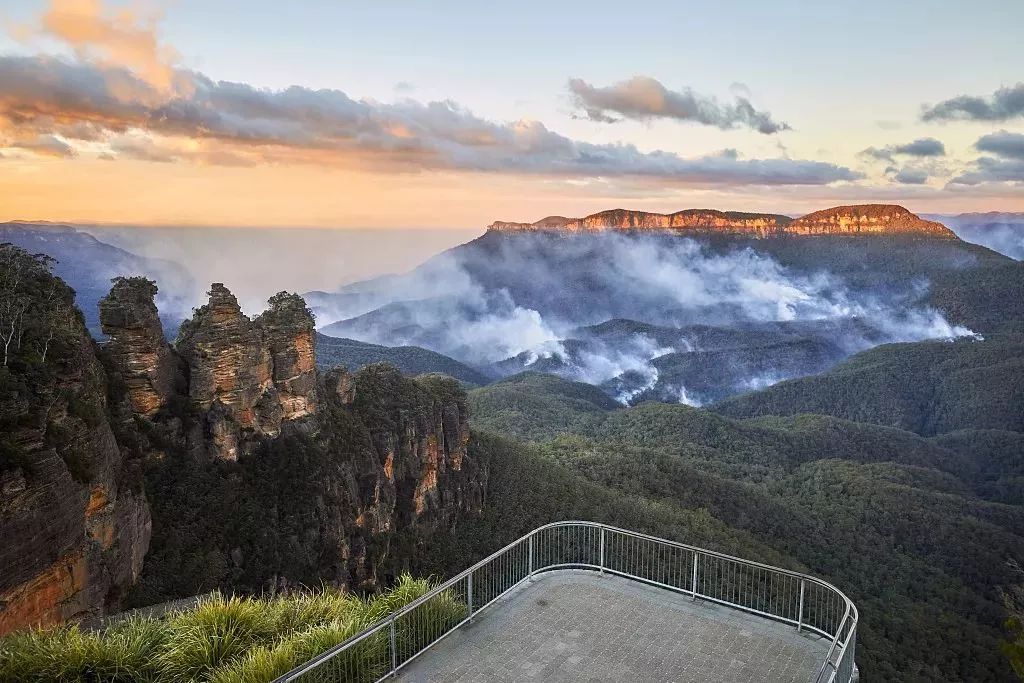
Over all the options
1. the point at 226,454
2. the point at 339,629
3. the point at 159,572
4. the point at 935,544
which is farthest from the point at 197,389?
the point at 935,544

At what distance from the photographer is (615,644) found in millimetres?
14141

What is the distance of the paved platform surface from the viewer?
512 inches

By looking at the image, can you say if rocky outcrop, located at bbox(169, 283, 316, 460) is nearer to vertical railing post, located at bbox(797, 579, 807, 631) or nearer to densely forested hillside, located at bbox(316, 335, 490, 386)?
vertical railing post, located at bbox(797, 579, 807, 631)

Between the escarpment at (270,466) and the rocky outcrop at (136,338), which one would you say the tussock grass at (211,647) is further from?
the rocky outcrop at (136,338)

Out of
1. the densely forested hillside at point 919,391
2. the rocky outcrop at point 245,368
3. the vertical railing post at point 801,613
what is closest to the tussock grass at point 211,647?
the vertical railing post at point 801,613

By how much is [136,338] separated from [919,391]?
627ft

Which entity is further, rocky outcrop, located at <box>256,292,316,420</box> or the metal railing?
rocky outcrop, located at <box>256,292,316,420</box>


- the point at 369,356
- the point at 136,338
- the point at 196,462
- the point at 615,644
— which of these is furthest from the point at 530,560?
the point at 369,356

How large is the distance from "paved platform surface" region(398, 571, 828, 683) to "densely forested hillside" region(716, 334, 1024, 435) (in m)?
165

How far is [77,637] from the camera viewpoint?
1244cm

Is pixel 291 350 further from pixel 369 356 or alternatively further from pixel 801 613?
pixel 369 356

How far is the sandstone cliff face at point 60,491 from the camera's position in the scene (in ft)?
61.4

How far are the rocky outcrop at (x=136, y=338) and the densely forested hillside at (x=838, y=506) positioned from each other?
2901 cm

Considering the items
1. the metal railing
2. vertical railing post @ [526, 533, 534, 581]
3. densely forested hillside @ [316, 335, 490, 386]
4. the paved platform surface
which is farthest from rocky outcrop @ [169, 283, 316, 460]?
densely forested hillside @ [316, 335, 490, 386]
